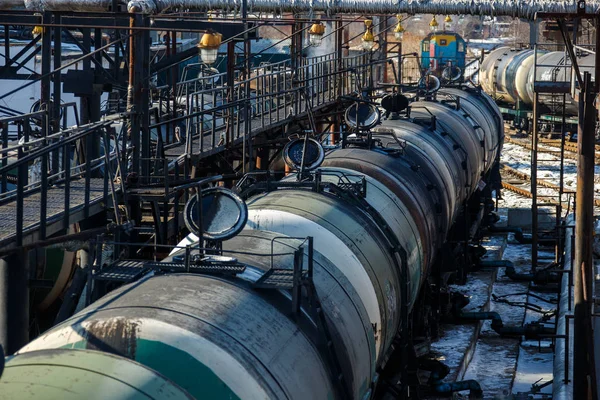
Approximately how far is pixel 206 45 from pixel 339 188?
131 inches

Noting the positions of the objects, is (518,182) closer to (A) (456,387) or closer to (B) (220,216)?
(A) (456,387)

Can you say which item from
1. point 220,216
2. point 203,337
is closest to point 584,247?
point 220,216

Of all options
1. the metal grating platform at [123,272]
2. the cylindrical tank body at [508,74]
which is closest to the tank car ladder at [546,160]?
the cylindrical tank body at [508,74]

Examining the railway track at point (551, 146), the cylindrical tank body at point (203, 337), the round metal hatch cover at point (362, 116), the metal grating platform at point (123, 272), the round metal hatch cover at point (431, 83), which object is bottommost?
the railway track at point (551, 146)

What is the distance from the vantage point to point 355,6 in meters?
21.6

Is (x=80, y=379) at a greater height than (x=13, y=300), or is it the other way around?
(x=80, y=379)

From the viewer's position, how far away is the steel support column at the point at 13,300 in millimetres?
11242

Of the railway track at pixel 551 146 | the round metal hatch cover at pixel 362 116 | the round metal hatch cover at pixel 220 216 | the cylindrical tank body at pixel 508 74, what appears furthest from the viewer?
the cylindrical tank body at pixel 508 74

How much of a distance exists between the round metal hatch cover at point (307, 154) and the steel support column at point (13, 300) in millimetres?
3790

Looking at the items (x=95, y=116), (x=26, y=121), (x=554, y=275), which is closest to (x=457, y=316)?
(x=554, y=275)

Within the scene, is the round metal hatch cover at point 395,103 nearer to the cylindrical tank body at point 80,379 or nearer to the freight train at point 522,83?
the cylindrical tank body at point 80,379

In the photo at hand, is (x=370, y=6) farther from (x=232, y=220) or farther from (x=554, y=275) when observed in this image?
(x=232, y=220)

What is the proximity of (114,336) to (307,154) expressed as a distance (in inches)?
273

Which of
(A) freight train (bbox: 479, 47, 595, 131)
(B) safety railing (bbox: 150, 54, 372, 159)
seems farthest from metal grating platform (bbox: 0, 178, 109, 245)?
(A) freight train (bbox: 479, 47, 595, 131)
